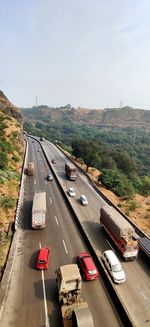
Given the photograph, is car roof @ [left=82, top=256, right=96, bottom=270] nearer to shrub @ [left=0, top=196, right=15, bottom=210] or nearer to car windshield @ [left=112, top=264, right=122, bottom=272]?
car windshield @ [left=112, top=264, right=122, bottom=272]

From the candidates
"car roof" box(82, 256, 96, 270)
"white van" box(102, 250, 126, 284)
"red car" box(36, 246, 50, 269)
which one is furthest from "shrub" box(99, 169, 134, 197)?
"red car" box(36, 246, 50, 269)

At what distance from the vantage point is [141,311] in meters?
23.9

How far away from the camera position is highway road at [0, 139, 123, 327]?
22.2m

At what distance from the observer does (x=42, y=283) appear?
2628 centimetres

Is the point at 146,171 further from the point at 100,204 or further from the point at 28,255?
the point at 28,255

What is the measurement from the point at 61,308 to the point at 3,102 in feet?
387

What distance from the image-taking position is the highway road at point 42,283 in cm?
2217

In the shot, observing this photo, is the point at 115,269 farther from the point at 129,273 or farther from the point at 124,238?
the point at 124,238

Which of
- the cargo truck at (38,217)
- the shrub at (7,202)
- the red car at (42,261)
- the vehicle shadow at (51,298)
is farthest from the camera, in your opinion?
the shrub at (7,202)

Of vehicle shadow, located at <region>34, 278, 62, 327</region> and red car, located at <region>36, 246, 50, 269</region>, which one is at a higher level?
red car, located at <region>36, 246, 50, 269</region>

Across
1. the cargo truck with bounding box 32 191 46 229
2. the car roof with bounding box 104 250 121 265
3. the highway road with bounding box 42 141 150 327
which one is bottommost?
the highway road with bounding box 42 141 150 327

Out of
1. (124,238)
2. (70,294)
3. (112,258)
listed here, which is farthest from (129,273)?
(70,294)

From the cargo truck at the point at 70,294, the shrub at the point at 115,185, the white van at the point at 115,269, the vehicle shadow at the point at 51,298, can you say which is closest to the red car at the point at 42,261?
the vehicle shadow at the point at 51,298

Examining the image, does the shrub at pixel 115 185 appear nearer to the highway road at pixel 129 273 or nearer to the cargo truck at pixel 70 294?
the highway road at pixel 129 273
